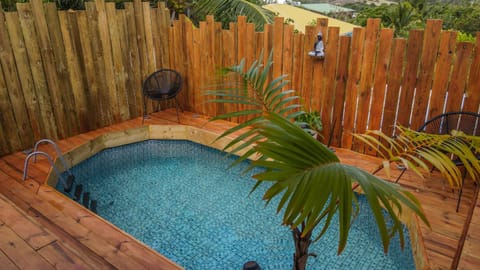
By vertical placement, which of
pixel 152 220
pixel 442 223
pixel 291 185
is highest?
pixel 291 185

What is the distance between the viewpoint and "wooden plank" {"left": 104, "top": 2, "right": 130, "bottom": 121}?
448cm

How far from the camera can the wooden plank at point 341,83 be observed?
3648 mm

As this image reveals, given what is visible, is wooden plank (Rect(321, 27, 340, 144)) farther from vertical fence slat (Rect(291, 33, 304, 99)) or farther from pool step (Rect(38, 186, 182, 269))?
pool step (Rect(38, 186, 182, 269))

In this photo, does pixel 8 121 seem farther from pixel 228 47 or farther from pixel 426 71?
pixel 426 71

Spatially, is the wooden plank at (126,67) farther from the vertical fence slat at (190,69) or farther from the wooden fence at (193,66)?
the vertical fence slat at (190,69)

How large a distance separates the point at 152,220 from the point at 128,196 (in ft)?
1.86

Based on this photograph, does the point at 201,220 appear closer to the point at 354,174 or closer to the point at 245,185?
the point at 245,185


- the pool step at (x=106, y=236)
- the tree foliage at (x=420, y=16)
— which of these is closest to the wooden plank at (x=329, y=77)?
the pool step at (x=106, y=236)

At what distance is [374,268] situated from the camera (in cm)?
245

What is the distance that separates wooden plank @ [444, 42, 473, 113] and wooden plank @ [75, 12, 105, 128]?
13.9 feet

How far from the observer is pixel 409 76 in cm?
334

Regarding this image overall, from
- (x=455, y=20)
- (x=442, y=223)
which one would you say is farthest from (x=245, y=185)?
(x=455, y=20)

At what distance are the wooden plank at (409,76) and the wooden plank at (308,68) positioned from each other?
40.1 inches

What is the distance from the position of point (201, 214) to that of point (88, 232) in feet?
3.61
